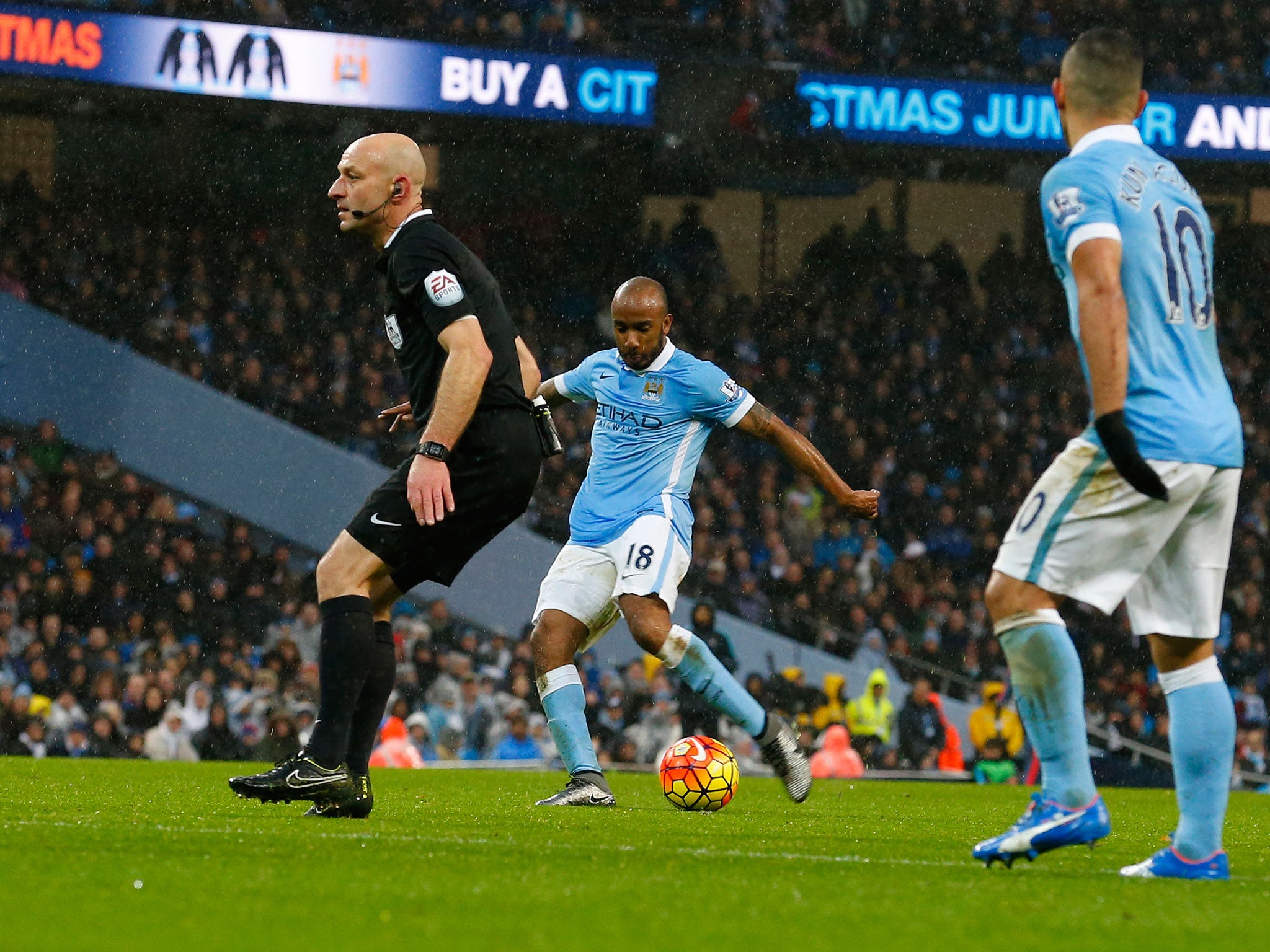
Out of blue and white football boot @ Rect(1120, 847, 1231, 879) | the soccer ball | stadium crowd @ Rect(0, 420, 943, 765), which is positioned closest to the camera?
blue and white football boot @ Rect(1120, 847, 1231, 879)

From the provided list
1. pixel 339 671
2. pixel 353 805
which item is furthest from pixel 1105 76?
pixel 353 805

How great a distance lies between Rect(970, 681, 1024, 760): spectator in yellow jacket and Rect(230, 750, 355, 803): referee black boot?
35.1 ft

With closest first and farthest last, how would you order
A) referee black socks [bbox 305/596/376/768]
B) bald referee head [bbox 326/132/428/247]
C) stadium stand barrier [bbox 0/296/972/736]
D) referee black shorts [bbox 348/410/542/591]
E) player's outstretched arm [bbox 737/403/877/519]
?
referee black socks [bbox 305/596/376/768]
referee black shorts [bbox 348/410/542/591]
bald referee head [bbox 326/132/428/247]
player's outstretched arm [bbox 737/403/877/519]
stadium stand barrier [bbox 0/296/972/736]

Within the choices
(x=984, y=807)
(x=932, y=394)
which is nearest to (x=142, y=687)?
(x=984, y=807)

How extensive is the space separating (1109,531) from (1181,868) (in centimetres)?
91

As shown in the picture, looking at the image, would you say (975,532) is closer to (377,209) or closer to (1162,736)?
(1162,736)

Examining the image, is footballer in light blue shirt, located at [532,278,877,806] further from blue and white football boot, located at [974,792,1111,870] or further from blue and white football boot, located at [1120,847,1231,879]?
blue and white football boot, located at [974,792,1111,870]

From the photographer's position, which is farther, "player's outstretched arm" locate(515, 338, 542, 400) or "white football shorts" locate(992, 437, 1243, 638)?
"player's outstretched arm" locate(515, 338, 542, 400)

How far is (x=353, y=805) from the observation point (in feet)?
17.9

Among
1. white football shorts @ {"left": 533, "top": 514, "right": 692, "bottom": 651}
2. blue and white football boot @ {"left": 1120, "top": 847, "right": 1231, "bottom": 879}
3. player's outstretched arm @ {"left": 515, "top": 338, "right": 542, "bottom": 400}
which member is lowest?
blue and white football boot @ {"left": 1120, "top": 847, "right": 1231, "bottom": 879}

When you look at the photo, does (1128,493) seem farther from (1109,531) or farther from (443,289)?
(443,289)

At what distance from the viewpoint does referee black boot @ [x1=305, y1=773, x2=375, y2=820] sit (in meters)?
5.40

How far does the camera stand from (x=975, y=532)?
20.3m

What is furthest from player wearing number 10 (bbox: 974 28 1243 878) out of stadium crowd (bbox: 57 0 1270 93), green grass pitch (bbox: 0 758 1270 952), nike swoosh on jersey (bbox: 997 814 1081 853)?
stadium crowd (bbox: 57 0 1270 93)
